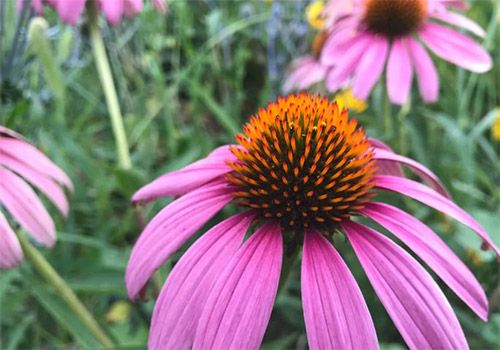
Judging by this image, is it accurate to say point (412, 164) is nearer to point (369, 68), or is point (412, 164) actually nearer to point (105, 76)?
point (369, 68)

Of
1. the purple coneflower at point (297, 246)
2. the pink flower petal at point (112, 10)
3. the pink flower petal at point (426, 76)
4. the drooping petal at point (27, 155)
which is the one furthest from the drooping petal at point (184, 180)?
the pink flower petal at point (426, 76)

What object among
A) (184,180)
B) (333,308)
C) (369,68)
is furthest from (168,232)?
(369,68)

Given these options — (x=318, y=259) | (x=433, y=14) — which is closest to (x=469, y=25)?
(x=433, y=14)

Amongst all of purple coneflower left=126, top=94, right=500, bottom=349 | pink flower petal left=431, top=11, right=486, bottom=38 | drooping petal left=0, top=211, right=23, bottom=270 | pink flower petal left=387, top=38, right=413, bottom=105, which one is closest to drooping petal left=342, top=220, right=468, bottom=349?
purple coneflower left=126, top=94, right=500, bottom=349

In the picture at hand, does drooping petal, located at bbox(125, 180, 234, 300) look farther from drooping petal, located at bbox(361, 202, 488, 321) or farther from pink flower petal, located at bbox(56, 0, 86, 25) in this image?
pink flower petal, located at bbox(56, 0, 86, 25)

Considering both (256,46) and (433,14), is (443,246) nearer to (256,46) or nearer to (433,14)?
(433,14)

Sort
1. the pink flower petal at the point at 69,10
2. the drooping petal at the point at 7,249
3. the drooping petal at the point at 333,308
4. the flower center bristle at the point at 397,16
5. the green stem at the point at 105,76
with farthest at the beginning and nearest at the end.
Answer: the flower center bristle at the point at 397,16
the green stem at the point at 105,76
the pink flower petal at the point at 69,10
the drooping petal at the point at 7,249
the drooping petal at the point at 333,308

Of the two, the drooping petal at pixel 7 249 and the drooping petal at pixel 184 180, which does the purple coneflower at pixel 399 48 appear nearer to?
the drooping petal at pixel 184 180
